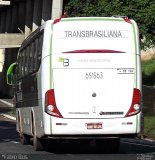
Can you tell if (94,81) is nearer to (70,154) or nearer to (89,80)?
(89,80)

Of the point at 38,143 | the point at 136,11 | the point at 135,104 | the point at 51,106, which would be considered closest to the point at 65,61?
the point at 51,106

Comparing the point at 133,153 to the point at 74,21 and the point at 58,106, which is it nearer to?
the point at 58,106

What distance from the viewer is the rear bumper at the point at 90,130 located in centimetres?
1684

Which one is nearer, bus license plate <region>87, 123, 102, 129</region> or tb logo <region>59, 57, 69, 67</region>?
bus license plate <region>87, 123, 102, 129</region>

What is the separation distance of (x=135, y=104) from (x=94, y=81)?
1.23 m

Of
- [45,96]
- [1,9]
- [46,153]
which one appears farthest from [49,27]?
[1,9]

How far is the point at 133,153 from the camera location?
59.4ft

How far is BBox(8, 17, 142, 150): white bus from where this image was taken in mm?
16922

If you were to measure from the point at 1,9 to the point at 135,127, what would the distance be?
84.4 m

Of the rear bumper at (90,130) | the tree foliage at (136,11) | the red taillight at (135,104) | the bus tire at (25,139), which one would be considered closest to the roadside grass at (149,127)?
the bus tire at (25,139)

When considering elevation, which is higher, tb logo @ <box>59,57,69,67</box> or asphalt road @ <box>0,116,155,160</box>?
tb logo @ <box>59,57,69,67</box>

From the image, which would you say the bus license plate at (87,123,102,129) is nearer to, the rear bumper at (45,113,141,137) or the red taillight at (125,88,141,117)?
the rear bumper at (45,113,141,137)

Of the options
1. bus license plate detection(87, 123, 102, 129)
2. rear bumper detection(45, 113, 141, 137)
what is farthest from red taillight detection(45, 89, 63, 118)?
bus license plate detection(87, 123, 102, 129)

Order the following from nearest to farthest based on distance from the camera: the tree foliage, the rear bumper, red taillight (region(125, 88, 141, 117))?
the rear bumper
red taillight (region(125, 88, 141, 117))
the tree foliage
